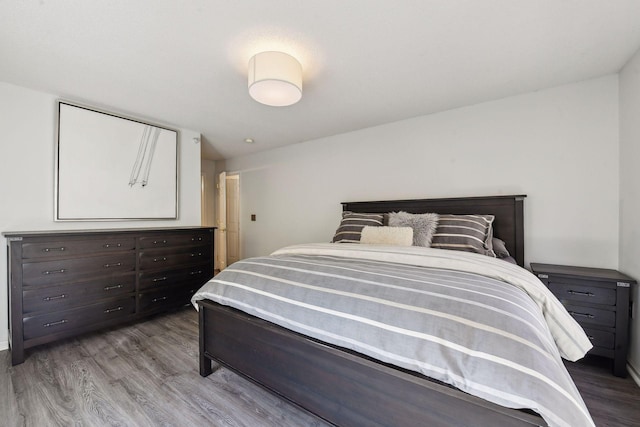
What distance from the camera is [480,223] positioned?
230cm

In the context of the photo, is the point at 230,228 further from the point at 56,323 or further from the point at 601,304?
the point at 601,304

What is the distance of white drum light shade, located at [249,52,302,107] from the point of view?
66.7 inches

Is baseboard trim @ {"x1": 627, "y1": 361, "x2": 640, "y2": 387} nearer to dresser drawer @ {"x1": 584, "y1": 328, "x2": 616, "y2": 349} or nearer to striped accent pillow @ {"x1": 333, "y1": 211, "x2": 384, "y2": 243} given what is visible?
dresser drawer @ {"x1": 584, "y1": 328, "x2": 616, "y2": 349}

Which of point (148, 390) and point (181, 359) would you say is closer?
point (148, 390)

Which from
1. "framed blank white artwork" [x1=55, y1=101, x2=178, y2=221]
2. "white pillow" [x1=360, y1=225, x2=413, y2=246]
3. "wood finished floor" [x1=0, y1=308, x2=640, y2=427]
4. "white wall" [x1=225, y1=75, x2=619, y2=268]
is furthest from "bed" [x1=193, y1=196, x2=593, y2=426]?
"framed blank white artwork" [x1=55, y1=101, x2=178, y2=221]

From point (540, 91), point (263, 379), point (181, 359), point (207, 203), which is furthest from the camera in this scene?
point (207, 203)

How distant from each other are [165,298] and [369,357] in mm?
2610

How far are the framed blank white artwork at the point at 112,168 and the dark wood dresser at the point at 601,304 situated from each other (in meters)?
3.92

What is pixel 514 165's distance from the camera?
251 centimetres

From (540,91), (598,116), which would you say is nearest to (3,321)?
(540,91)

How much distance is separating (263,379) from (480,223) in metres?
2.07

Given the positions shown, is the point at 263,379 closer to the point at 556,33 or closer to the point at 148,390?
the point at 148,390

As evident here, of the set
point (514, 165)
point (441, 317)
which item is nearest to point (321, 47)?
point (441, 317)

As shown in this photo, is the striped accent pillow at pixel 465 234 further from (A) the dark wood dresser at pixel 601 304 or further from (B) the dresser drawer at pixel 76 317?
(B) the dresser drawer at pixel 76 317
